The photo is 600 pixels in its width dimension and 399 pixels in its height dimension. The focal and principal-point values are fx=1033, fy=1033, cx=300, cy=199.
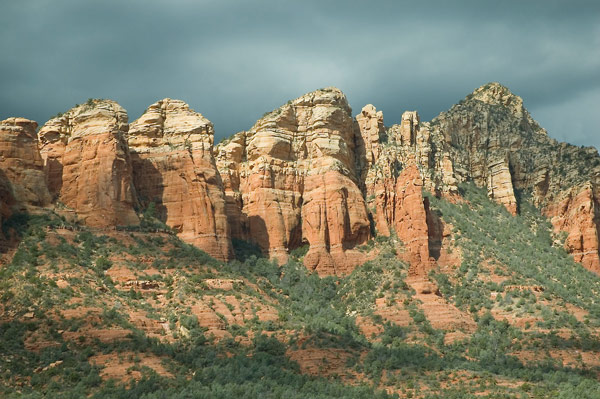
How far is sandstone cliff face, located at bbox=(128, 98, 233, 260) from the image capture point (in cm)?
11362

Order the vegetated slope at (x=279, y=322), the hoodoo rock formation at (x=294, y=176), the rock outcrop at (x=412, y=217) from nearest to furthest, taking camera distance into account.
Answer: the vegetated slope at (x=279, y=322)
the hoodoo rock formation at (x=294, y=176)
the rock outcrop at (x=412, y=217)

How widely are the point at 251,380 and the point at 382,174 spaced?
45596 millimetres

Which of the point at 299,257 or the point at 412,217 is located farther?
the point at 299,257

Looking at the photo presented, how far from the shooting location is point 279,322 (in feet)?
323

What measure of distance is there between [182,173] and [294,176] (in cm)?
1449

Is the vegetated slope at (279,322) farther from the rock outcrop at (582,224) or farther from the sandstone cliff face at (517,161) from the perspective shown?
the sandstone cliff face at (517,161)

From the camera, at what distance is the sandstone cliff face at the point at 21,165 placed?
105 m

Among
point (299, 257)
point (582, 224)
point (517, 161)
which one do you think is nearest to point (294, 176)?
point (299, 257)

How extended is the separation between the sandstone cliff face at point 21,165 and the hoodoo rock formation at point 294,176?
0.11m

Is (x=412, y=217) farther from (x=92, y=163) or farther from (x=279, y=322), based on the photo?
(x=92, y=163)

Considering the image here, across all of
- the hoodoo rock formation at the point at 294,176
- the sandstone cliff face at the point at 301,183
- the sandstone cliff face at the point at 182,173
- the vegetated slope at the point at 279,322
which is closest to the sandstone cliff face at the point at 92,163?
the hoodoo rock formation at the point at 294,176

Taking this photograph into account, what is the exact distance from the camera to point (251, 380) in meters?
85.4

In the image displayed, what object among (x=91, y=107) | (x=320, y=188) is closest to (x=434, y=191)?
(x=320, y=188)

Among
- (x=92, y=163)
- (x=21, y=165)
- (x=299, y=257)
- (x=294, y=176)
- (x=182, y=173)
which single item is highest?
(x=92, y=163)
